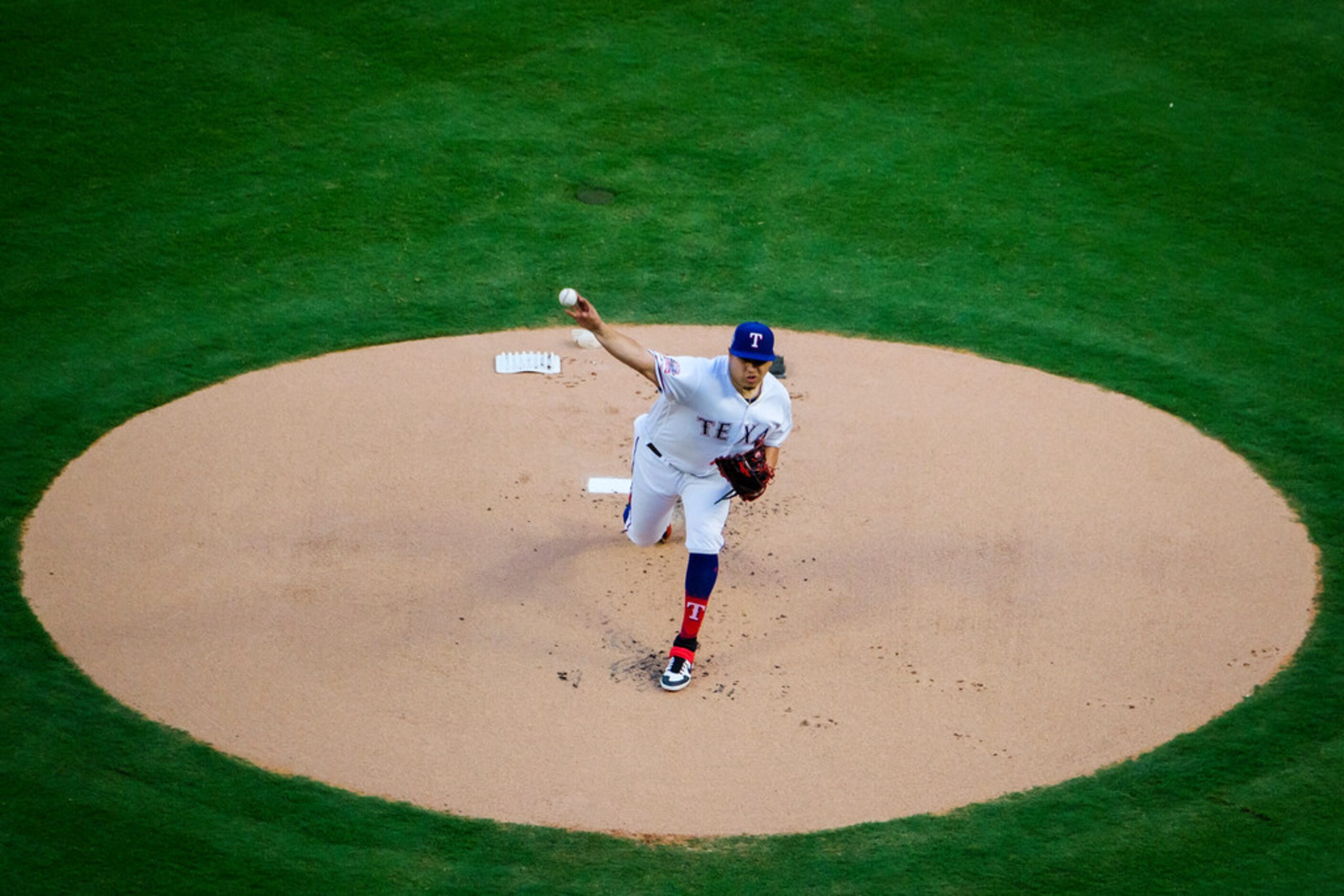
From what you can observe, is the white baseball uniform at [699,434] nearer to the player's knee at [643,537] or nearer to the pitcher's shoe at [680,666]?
the player's knee at [643,537]

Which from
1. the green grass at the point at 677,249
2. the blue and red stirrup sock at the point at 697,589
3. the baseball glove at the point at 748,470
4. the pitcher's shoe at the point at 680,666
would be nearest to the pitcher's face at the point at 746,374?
the baseball glove at the point at 748,470

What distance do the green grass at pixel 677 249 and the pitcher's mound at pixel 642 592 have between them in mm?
259

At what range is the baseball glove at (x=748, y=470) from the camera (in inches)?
279

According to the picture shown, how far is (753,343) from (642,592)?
193 centimetres

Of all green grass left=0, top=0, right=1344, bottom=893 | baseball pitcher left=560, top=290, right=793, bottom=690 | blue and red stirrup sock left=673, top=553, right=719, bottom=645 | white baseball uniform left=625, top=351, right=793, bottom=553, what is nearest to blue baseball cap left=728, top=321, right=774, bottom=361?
baseball pitcher left=560, top=290, right=793, bottom=690

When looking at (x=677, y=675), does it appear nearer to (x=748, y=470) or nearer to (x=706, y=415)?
(x=748, y=470)

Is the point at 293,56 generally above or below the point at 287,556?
above

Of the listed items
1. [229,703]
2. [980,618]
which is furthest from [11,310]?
[980,618]

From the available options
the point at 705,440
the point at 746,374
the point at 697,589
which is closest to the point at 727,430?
the point at 705,440

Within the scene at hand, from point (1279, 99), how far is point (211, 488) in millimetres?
11428

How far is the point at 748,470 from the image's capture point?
23.3 ft

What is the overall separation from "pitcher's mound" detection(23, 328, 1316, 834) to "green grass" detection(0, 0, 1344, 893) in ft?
0.85

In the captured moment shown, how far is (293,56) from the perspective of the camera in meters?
14.0

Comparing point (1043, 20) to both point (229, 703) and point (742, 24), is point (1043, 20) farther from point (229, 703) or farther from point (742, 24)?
point (229, 703)
